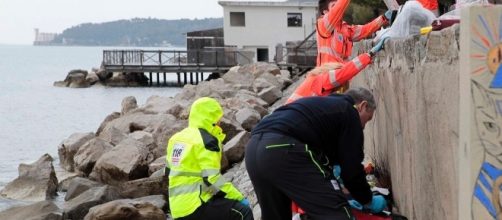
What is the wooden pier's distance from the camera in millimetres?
48688

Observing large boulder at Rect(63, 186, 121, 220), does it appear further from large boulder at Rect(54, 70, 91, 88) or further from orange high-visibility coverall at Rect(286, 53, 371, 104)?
large boulder at Rect(54, 70, 91, 88)

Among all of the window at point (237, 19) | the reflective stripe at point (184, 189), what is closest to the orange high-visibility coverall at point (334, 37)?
the reflective stripe at point (184, 189)

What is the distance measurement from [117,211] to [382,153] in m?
4.40

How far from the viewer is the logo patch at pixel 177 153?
594 centimetres

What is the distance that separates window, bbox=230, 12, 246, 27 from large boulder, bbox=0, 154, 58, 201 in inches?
1480

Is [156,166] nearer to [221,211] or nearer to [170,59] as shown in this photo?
[221,211]

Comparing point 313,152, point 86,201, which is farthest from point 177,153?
point 86,201

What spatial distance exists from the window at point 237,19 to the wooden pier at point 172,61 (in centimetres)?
379

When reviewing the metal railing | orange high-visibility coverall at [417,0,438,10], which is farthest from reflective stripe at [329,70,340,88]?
the metal railing

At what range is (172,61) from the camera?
A: 53.4 meters

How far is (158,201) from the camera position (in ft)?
38.2

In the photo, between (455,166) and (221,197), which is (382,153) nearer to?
(221,197)

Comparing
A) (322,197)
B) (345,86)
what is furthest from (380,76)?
(322,197)

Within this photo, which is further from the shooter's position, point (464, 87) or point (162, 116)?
point (162, 116)
